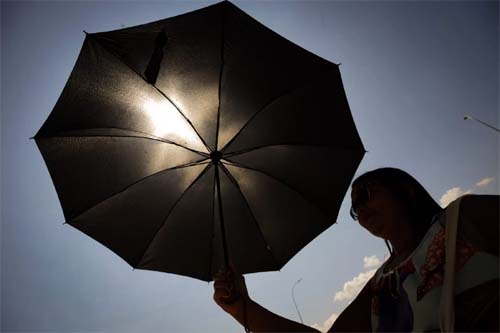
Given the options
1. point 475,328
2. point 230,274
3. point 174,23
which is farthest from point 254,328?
point 174,23

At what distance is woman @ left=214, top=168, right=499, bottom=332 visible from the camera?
1124 mm

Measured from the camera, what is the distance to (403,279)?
1.50 m

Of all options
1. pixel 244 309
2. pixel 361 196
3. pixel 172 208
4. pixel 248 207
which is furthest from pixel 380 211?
pixel 172 208

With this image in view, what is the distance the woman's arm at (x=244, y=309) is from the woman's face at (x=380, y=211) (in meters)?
0.66

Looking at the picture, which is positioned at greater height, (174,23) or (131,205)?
(174,23)

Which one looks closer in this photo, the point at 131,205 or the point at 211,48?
the point at 211,48

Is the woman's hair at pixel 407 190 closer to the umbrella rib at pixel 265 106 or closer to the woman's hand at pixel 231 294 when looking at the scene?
the woman's hand at pixel 231 294

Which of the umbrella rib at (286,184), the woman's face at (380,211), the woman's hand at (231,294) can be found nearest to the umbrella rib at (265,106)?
the umbrella rib at (286,184)

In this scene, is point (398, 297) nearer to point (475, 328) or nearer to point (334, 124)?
point (475, 328)

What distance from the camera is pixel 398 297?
62.6 inches

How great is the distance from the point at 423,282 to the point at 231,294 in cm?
121

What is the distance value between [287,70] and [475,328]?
2.31 meters

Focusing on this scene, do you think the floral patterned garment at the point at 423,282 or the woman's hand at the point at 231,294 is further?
the woman's hand at the point at 231,294

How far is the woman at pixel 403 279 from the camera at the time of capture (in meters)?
1.12
